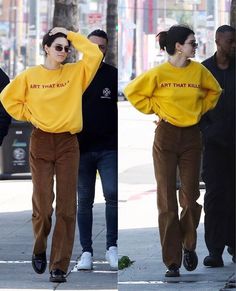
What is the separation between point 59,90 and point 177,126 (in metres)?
0.99

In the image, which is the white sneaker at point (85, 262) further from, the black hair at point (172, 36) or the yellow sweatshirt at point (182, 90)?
the black hair at point (172, 36)

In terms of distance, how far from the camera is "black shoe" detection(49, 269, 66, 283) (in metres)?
5.98

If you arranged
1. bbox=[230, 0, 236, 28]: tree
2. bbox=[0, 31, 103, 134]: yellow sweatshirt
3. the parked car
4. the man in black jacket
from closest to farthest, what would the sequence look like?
bbox=[230, 0, 236, 28]: tree
the parked car
bbox=[0, 31, 103, 134]: yellow sweatshirt
the man in black jacket

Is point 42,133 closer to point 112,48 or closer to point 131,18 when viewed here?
point 112,48

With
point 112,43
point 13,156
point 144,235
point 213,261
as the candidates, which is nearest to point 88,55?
point 112,43

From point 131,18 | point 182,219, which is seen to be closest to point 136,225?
point 182,219

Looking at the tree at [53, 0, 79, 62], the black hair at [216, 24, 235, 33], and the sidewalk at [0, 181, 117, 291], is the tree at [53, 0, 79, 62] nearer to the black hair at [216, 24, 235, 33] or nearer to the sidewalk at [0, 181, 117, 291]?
the sidewalk at [0, 181, 117, 291]

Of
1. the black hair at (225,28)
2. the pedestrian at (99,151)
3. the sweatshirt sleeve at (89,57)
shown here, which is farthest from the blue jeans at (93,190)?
the black hair at (225,28)

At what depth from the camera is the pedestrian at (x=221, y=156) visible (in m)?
4.82

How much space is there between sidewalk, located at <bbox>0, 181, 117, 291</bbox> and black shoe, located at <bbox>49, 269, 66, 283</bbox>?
0.10 feet

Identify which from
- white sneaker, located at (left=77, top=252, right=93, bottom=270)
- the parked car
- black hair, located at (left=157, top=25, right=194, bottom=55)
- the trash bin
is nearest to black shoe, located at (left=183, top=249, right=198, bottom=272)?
the parked car

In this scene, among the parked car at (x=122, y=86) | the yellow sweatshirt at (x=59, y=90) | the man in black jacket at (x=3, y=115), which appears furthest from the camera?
the man in black jacket at (x=3, y=115)

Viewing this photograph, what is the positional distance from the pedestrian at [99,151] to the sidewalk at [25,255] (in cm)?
10

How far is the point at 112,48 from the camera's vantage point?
609cm
